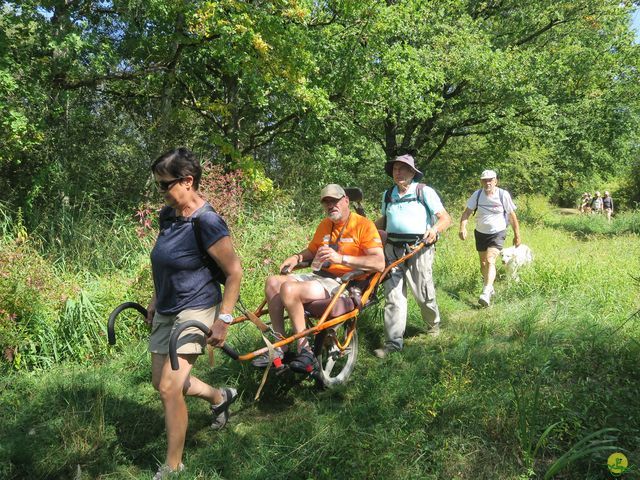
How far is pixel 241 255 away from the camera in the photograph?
6297mm

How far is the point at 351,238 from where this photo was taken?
403cm

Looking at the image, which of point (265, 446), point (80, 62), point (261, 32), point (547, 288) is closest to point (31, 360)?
point (265, 446)

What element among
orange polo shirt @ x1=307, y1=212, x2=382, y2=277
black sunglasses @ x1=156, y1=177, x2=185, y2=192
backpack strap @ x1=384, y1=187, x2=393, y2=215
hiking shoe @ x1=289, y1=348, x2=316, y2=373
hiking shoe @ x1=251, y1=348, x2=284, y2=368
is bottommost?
hiking shoe @ x1=289, y1=348, x2=316, y2=373

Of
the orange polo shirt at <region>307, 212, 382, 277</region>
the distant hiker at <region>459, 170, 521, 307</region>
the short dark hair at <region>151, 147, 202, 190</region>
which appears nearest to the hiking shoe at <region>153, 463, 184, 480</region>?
the short dark hair at <region>151, 147, 202, 190</region>

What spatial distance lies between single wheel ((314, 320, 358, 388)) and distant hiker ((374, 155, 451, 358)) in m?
0.38

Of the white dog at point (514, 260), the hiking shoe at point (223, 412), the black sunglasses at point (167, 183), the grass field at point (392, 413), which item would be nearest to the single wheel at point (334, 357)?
the grass field at point (392, 413)

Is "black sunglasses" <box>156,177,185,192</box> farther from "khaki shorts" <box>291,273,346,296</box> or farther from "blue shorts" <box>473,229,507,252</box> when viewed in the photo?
"blue shorts" <box>473,229,507,252</box>

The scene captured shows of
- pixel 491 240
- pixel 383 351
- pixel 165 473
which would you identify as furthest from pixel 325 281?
pixel 491 240

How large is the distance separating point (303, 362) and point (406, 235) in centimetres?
190

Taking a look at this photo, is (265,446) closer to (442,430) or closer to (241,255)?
(442,430)

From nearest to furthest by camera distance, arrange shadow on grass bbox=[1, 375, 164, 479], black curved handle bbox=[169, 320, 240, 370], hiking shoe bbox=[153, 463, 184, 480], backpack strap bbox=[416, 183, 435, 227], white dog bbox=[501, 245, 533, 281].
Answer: black curved handle bbox=[169, 320, 240, 370]
hiking shoe bbox=[153, 463, 184, 480]
shadow on grass bbox=[1, 375, 164, 479]
backpack strap bbox=[416, 183, 435, 227]
white dog bbox=[501, 245, 533, 281]

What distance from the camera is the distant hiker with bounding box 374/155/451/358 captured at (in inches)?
178

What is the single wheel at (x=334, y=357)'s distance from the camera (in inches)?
145

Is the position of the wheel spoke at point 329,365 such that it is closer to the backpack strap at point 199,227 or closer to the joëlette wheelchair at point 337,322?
the joëlette wheelchair at point 337,322
